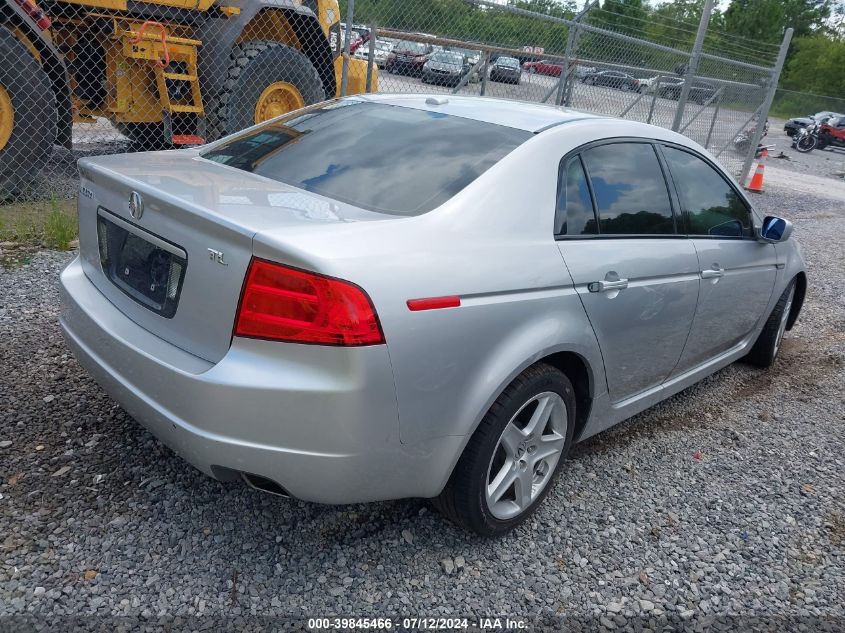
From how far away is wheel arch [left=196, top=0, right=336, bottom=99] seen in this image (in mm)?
6758

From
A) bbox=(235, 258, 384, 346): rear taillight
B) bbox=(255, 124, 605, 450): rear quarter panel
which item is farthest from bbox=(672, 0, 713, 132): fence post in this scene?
bbox=(235, 258, 384, 346): rear taillight

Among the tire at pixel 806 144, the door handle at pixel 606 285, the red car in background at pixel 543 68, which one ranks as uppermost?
the red car in background at pixel 543 68

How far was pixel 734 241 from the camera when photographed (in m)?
3.84

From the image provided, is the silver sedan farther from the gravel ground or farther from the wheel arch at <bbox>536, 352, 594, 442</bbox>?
the gravel ground

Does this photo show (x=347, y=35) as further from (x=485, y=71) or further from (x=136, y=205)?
(x=136, y=205)

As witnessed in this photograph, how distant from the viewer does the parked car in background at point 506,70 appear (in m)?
8.30

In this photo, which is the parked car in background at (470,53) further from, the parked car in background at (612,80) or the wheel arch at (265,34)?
the parked car in background at (612,80)

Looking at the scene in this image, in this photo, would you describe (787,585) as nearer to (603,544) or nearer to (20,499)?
(603,544)

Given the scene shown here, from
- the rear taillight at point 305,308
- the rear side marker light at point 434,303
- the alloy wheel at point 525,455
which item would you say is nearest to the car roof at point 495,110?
the rear side marker light at point 434,303

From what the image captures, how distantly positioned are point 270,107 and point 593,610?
618cm

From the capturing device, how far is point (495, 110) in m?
3.18

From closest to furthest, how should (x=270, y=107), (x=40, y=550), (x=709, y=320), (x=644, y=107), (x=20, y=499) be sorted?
(x=40, y=550), (x=20, y=499), (x=709, y=320), (x=270, y=107), (x=644, y=107)

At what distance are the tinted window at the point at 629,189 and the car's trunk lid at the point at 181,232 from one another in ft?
3.69

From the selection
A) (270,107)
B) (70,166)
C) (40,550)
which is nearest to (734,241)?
(40,550)
